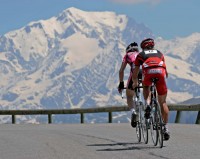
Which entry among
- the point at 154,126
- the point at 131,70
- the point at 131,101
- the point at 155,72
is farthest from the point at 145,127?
the point at 155,72

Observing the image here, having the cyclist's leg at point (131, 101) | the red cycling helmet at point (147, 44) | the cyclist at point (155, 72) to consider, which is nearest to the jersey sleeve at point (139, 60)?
the cyclist at point (155, 72)

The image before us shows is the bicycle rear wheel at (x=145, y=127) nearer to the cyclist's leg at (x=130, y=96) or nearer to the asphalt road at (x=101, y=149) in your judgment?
the asphalt road at (x=101, y=149)

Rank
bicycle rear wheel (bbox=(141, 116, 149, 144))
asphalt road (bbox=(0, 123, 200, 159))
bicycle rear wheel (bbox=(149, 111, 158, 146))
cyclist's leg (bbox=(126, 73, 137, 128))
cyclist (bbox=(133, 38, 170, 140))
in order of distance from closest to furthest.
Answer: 1. asphalt road (bbox=(0, 123, 200, 159))
2. cyclist (bbox=(133, 38, 170, 140))
3. bicycle rear wheel (bbox=(149, 111, 158, 146))
4. bicycle rear wheel (bbox=(141, 116, 149, 144))
5. cyclist's leg (bbox=(126, 73, 137, 128))

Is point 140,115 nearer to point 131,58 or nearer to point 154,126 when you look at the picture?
point 131,58

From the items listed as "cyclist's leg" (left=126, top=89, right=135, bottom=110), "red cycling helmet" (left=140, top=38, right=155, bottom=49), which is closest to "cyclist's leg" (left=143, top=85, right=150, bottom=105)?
"red cycling helmet" (left=140, top=38, right=155, bottom=49)

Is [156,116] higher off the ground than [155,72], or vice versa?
[155,72]

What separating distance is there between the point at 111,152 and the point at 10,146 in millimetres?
2739

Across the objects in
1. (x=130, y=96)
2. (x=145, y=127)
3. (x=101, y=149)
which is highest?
(x=130, y=96)

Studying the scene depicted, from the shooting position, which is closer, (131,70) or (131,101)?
(131,70)

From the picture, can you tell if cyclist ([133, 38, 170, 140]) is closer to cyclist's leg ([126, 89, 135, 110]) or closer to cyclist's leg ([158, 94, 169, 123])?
cyclist's leg ([158, 94, 169, 123])

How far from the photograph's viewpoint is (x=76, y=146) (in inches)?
436

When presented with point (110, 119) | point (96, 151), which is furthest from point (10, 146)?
point (110, 119)

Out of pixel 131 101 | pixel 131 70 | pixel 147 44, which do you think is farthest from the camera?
pixel 131 101

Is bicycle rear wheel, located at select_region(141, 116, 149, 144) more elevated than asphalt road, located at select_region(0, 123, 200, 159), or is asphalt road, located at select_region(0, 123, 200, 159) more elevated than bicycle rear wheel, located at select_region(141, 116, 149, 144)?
bicycle rear wheel, located at select_region(141, 116, 149, 144)
